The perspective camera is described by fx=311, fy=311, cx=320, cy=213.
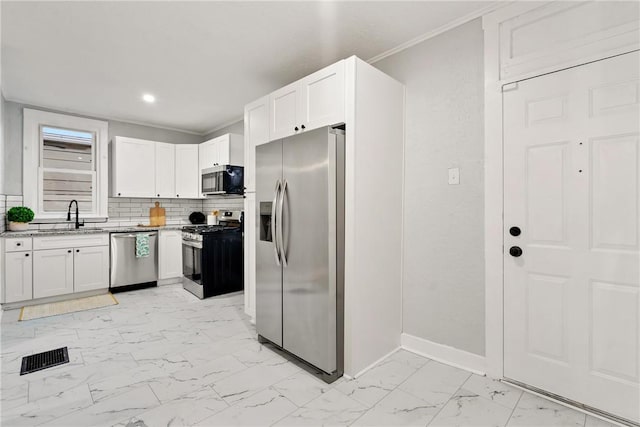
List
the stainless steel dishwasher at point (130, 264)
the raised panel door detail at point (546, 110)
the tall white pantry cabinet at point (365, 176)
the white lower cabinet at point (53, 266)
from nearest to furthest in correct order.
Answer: the raised panel door detail at point (546, 110) → the tall white pantry cabinet at point (365, 176) → the white lower cabinet at point (53, 266) → the stainless steel dishwasher at point (130, 264)

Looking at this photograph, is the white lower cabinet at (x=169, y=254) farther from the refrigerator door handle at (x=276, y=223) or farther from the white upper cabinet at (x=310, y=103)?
the refrigerator door handle at (x=276, y=223)

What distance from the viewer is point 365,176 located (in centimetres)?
227

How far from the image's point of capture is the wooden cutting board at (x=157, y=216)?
207 inches

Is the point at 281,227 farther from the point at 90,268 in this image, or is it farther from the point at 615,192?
the point at 90,268

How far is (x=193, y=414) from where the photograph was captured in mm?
1795

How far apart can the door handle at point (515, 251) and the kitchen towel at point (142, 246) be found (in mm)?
4462

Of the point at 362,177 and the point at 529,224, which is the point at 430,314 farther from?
the point at 362,177

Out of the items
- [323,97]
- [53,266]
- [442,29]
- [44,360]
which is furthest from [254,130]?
[53,266]

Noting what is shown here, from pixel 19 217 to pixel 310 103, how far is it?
13.0ft

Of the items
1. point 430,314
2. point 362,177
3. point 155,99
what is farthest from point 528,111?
point 155,99

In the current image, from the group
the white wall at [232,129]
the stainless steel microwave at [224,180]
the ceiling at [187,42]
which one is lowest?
the stainless steel microwave at [224,180]

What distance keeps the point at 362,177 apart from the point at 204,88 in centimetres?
247

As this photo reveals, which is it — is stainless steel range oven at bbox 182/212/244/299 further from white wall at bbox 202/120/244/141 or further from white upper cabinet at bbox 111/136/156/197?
white wall at bbox 202/120/244/141

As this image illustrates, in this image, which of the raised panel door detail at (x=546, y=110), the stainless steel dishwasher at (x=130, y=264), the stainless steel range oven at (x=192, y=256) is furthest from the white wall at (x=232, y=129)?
the raised panel door detail at (x=546, y=110)
